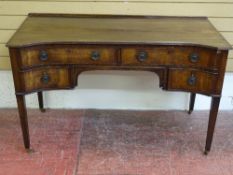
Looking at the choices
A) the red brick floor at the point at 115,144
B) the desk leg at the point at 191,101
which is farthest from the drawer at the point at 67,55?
the desk leg at the point at 191,101

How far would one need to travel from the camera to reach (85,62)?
1.82 metres

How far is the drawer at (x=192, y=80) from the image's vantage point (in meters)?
1.79

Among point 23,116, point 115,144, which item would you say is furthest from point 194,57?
point 23,116

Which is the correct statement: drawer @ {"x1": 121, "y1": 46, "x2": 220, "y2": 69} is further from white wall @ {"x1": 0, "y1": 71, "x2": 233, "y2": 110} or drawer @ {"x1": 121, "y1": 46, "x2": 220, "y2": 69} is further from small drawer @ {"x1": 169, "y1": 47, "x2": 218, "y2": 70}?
white wall @ {"x1": 0, "y1": 71, "x2": 233, "y2": 110}

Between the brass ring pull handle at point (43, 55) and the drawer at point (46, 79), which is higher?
the brass ring pull handle at point (43, 55)

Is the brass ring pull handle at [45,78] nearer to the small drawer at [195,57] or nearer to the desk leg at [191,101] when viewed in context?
the small drawer at [195,57]

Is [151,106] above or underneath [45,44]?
underneath

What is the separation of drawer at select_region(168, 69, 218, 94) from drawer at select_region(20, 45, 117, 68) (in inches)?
14.2

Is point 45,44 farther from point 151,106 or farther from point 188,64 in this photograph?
point 151,106

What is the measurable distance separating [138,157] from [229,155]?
598 millimetres

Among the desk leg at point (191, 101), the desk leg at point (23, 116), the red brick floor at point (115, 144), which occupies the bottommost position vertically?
the red brick floor at point (115, 144)

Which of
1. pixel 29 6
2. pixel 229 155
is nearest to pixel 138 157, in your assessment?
pixel 229 155

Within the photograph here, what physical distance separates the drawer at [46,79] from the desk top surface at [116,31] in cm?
18

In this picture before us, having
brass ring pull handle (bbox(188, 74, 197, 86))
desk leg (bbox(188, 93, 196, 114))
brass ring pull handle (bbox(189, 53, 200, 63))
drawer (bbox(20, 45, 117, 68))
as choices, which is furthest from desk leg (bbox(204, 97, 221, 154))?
drawer (bbox(20, 45, 117, 68))
